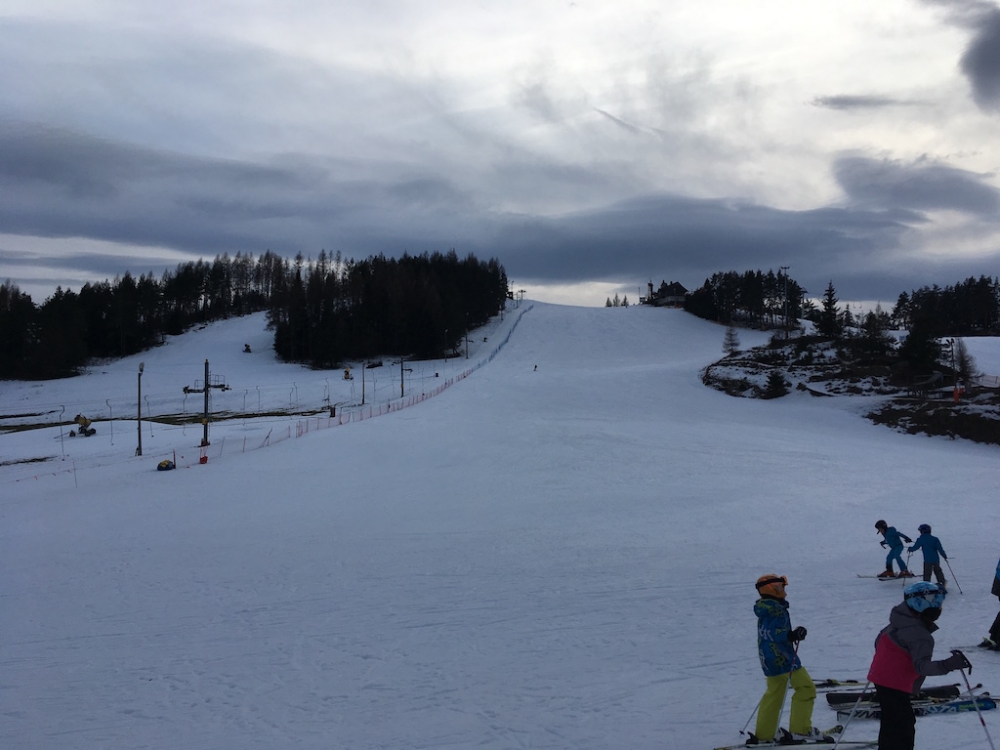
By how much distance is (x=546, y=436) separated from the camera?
31625 mm

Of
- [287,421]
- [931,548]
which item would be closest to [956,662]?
[931,548]

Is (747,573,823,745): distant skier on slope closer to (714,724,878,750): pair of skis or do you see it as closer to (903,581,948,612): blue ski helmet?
(714,724,878,750): pair of skis

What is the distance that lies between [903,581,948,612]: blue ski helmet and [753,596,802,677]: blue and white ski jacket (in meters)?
1.28

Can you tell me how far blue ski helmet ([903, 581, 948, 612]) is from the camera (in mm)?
4699

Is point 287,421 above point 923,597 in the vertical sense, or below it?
below

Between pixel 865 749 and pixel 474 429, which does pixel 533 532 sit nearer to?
pixel 865 749

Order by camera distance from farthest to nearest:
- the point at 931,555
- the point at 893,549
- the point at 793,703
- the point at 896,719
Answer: the point at 893,549 → the point at 931,555 → the point at 793,703 → the point at 896,719

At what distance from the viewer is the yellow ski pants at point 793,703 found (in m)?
5.94

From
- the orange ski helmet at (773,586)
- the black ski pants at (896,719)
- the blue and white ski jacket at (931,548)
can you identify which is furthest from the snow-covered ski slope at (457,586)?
the orange ski helmet at (773,586)

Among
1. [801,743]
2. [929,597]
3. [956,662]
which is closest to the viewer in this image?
[929,597]

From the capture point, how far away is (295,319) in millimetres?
80812

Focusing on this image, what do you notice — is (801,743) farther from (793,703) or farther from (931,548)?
(931,548)

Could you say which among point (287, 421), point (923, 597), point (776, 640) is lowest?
point (287, 421)

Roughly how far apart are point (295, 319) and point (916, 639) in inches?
3223
